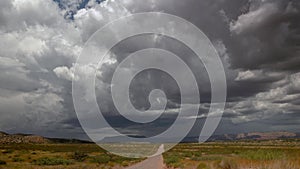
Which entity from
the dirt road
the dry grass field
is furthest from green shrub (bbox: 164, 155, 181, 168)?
the dirt road

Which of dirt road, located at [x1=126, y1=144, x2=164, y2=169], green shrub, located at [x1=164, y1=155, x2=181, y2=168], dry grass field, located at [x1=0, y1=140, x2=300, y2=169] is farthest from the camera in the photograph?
green shrub, located at [x1=164, y1=155, x2=181, y2=168]

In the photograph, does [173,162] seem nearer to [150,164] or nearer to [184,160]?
[150,164]

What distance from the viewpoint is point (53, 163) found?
43.4 meters

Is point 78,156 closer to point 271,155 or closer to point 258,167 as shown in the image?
point 271,155

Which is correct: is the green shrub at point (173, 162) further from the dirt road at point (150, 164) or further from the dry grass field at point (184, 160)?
the dirt road at point (150, 164)

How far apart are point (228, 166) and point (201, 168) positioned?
481 cm

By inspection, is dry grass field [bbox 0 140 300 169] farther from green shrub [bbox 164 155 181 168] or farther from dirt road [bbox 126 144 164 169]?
dirt road [bbox 126 144 164 169]

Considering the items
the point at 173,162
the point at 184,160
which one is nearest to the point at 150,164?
the point at 173,162

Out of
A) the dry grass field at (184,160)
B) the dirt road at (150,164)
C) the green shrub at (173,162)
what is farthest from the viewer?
the green shrub at (173,162)

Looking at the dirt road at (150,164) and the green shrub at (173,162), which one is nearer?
the dirt road at (150,164)

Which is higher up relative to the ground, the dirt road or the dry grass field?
the dry grass field

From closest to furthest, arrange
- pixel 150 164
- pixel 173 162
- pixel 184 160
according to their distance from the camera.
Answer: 1. pixel 150 164
2. pixel 173 162
3. pixel 184 160

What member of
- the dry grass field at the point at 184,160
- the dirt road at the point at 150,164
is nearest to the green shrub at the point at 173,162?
the dry grass field at the point at 184,160

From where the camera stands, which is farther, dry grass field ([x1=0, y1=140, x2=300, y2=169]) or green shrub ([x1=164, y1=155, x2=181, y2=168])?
green shrub ([x1=164, y1=155, x2=181, y2=168])
